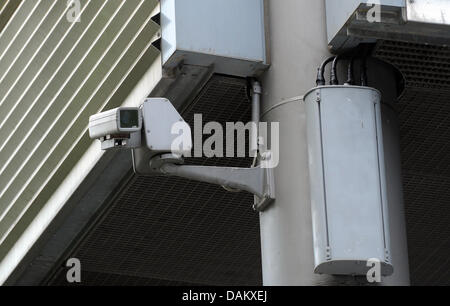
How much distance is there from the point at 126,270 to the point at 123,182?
8.87ft

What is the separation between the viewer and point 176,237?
547 inches

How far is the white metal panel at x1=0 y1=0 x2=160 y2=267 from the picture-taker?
442 inches

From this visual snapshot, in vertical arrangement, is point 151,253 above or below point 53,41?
below

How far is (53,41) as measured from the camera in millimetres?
12383

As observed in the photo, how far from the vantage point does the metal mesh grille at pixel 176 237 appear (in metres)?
12.9

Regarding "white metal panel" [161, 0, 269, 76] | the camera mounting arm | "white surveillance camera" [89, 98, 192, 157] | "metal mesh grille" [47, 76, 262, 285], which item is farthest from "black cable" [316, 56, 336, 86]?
"metal mesh grille" [47, 76, 262, 285]

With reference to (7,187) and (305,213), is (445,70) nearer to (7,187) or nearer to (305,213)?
(305,213)

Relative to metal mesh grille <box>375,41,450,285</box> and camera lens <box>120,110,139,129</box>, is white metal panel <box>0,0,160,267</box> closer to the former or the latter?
camera lens <box>120,110,139,129</box>

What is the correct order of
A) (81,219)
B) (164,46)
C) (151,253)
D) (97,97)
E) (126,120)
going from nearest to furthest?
1. (126,120)
2. (164,46)
3. (97,97)
4. (81,219)
5. (151,253)

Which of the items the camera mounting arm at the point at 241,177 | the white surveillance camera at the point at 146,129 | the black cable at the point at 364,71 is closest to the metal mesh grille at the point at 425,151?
the black cable at the point at 364,71

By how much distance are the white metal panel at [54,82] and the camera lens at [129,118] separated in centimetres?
110

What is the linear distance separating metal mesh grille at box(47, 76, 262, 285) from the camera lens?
5.78ft

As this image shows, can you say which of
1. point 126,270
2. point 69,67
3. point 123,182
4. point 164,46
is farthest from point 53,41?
point 126,270

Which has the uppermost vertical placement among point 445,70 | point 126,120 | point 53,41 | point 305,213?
point 53,41
